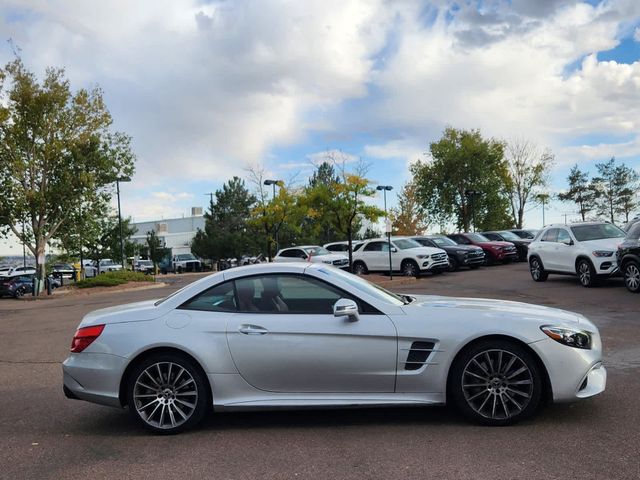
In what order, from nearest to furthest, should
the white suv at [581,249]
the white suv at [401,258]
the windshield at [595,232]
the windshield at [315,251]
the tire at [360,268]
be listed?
the white suv at [581,249], the windshield at [595,232], the white suv at [401,258], the tire at [360,268], the windshield at [315,251]

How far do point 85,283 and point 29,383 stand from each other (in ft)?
80.0

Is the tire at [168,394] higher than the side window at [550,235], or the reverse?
the side window at [550,235]

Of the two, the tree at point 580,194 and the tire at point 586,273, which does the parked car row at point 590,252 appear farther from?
the tree at point 580,194

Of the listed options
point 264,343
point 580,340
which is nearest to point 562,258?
point 580,340

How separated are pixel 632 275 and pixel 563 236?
3081 mm

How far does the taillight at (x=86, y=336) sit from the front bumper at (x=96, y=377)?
0.19 feet

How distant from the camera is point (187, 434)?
16.1 feet

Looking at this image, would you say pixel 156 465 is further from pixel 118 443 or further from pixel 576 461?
pixel 576 461

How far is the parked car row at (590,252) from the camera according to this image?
13.8 metres

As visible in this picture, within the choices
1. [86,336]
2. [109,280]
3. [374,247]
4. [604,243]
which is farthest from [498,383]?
[109,280]

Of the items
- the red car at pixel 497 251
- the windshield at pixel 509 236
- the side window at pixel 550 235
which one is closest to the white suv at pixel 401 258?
the red car at pixel 497 251

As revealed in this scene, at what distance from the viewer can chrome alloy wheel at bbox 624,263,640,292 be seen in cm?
1363

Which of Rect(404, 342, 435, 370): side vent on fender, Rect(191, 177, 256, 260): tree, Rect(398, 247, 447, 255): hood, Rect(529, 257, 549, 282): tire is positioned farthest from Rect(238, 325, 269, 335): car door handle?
Rect(191, 177, 256, 260): tree

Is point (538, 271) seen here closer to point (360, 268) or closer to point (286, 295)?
point (360, 268)
